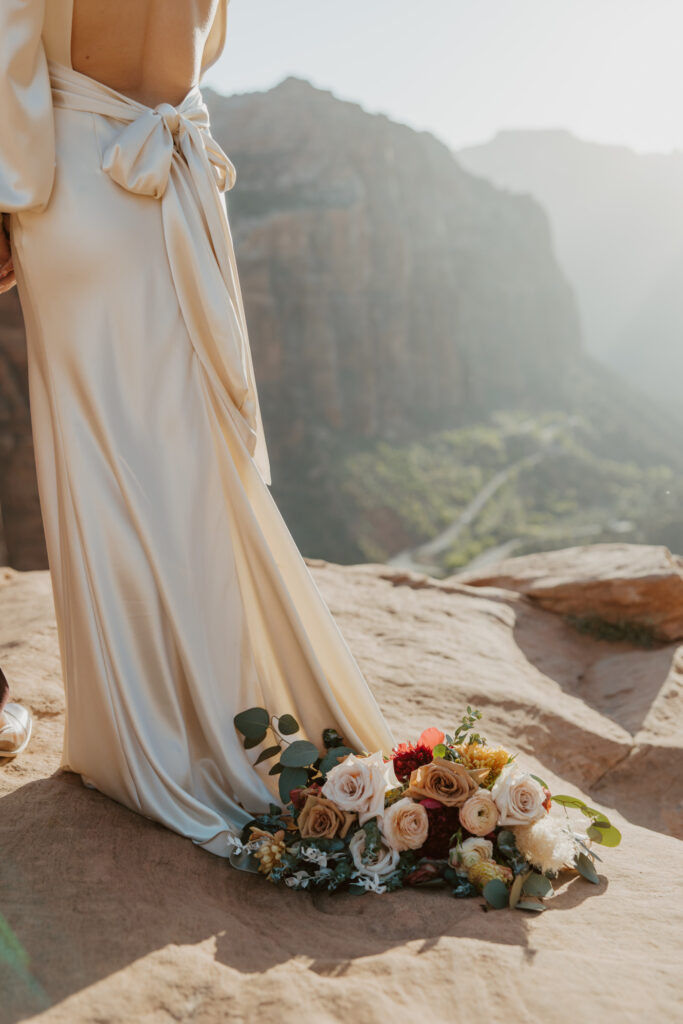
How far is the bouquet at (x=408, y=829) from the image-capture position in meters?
1.77

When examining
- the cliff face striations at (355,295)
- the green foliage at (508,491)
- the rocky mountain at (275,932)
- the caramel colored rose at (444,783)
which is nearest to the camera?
the rocky mountain at (275,932)

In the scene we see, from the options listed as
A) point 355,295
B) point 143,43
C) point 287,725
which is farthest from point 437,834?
point 355,295

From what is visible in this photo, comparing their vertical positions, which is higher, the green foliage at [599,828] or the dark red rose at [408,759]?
the dark red rose at [408,759]

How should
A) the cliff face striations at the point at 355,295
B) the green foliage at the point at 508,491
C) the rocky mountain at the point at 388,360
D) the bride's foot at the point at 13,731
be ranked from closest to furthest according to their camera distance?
the bride's foot at the point at 13,731
the green foliage at the point at 508,491
the rocky mountain at the point at 388,360
the cliff face striations at the point at 355,295

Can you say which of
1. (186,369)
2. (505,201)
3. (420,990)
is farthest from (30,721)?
(505,201)

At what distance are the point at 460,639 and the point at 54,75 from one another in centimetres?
301

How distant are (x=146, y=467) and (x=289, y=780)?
81cm

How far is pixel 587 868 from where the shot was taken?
189cm

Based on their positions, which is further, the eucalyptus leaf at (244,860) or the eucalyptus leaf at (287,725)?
the eucalyptus leaf at (287,725)

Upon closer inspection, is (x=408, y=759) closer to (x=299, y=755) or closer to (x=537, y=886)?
(x=299, y=755)

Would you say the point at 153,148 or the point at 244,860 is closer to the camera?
the point at 244,860

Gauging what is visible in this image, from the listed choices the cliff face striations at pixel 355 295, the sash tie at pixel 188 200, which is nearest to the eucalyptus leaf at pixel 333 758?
the sash tie at pixel 188 200

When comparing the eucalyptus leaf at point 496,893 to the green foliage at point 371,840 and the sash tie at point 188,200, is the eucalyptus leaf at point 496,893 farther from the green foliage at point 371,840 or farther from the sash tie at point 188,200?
the sash tie at point 188,200

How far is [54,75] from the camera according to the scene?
1.93 metres
